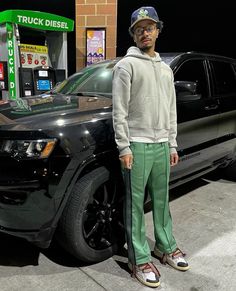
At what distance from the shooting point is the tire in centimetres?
262

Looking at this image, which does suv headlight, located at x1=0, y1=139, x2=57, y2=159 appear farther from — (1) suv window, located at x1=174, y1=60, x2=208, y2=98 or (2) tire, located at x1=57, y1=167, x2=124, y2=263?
(1) suv window, located at x1=174, y1=60, x2=208, y2=98

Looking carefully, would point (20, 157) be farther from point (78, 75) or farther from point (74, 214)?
point (78, 75)

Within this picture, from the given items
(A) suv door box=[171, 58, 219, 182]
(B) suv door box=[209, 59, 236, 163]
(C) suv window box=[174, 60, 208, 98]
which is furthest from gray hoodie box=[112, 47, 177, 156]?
(B) suv door box=[209, 59, 236, 163]

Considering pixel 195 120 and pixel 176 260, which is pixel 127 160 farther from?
pixel 195 120

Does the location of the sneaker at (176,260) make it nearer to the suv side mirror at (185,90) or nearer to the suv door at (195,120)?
the suv door at (195,120)

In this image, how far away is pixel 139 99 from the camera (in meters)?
2.44

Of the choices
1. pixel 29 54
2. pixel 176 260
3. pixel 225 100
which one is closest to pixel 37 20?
pixel 29 54

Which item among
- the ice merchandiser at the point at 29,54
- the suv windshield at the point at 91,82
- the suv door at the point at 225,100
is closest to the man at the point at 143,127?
the suv windshield at the point at 91,82

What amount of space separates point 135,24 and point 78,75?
1814 millimetres

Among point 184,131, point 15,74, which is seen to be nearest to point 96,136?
point 184,131

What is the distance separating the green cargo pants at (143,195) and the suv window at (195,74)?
4.44 feet

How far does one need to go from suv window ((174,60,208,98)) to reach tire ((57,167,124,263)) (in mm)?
1486

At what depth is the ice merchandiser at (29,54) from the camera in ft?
20.6

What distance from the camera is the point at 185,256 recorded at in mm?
3041
